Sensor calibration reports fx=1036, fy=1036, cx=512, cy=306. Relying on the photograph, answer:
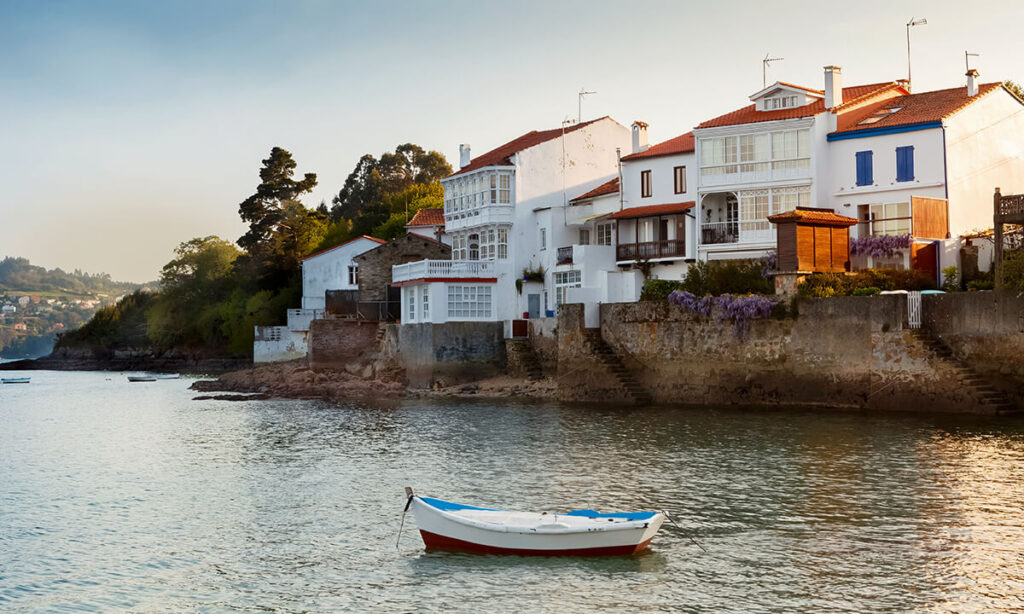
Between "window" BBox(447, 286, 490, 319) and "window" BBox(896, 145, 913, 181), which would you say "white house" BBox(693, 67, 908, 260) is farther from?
"window" BBox(447, 286, 490, 319)

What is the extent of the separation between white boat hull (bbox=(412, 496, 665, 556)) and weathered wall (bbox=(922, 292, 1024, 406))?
73.2 feet

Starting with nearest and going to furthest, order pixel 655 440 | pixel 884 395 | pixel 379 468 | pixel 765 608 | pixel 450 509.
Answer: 1. pixel 765 608
2. pixel 450 509
3. pixel 379 468
4. pixel 655 440
5. pixel 884 395

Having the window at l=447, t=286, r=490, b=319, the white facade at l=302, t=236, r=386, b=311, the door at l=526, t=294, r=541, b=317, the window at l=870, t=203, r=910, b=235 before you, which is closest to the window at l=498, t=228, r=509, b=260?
the window at l=447, t=286, r=490, b=319

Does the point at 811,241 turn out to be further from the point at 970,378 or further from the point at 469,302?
the point at 469,302

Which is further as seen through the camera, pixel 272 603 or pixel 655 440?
pixel 655 440

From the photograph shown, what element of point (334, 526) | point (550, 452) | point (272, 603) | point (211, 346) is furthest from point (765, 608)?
point (211, 346)

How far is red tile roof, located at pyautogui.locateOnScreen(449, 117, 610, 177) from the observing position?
62875 mm

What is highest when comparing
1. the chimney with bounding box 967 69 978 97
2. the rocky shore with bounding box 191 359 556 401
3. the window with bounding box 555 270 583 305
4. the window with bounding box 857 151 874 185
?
the chimney with bounding box 967 69 978 97

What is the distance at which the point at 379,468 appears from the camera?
31156mm

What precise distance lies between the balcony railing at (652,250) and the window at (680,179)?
119 inches

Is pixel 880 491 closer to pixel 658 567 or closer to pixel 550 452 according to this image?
pixel 658 567

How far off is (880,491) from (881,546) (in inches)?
207

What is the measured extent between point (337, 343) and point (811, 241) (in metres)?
34.1

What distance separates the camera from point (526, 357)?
5528 cm
